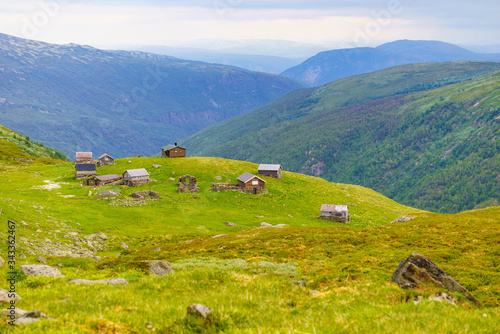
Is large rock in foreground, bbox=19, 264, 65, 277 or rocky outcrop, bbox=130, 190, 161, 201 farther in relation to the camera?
rocky outcrop, bbox=130, 190, 161, 201

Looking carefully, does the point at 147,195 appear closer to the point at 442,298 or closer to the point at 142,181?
the point at 142,181

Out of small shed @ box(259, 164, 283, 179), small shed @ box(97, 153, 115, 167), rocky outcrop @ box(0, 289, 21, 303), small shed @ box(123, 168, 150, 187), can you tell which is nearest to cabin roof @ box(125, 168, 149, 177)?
small shed @ box(123, 168, 150, 187)

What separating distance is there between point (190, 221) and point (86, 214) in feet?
65.6

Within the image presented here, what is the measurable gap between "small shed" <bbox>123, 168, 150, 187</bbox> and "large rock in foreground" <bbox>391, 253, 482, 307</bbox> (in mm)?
84819

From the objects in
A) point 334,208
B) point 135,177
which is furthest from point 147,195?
point 334,208

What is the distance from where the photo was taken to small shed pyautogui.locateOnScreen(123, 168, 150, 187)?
91938 millimetres

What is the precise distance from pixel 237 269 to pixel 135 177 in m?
74.8

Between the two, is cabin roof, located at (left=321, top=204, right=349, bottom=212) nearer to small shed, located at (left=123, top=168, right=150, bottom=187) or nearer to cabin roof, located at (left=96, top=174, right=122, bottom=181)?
small shed, located at (left=123, top=168, right=150, bottom=187)

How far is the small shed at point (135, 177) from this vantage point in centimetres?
9194

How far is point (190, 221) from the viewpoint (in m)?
71.8

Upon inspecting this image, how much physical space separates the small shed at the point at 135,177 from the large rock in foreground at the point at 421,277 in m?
84.8

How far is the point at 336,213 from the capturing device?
83.7 metres

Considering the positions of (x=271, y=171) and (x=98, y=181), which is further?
(x=271, y=171)

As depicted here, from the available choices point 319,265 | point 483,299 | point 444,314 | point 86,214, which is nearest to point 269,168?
point 86,214
